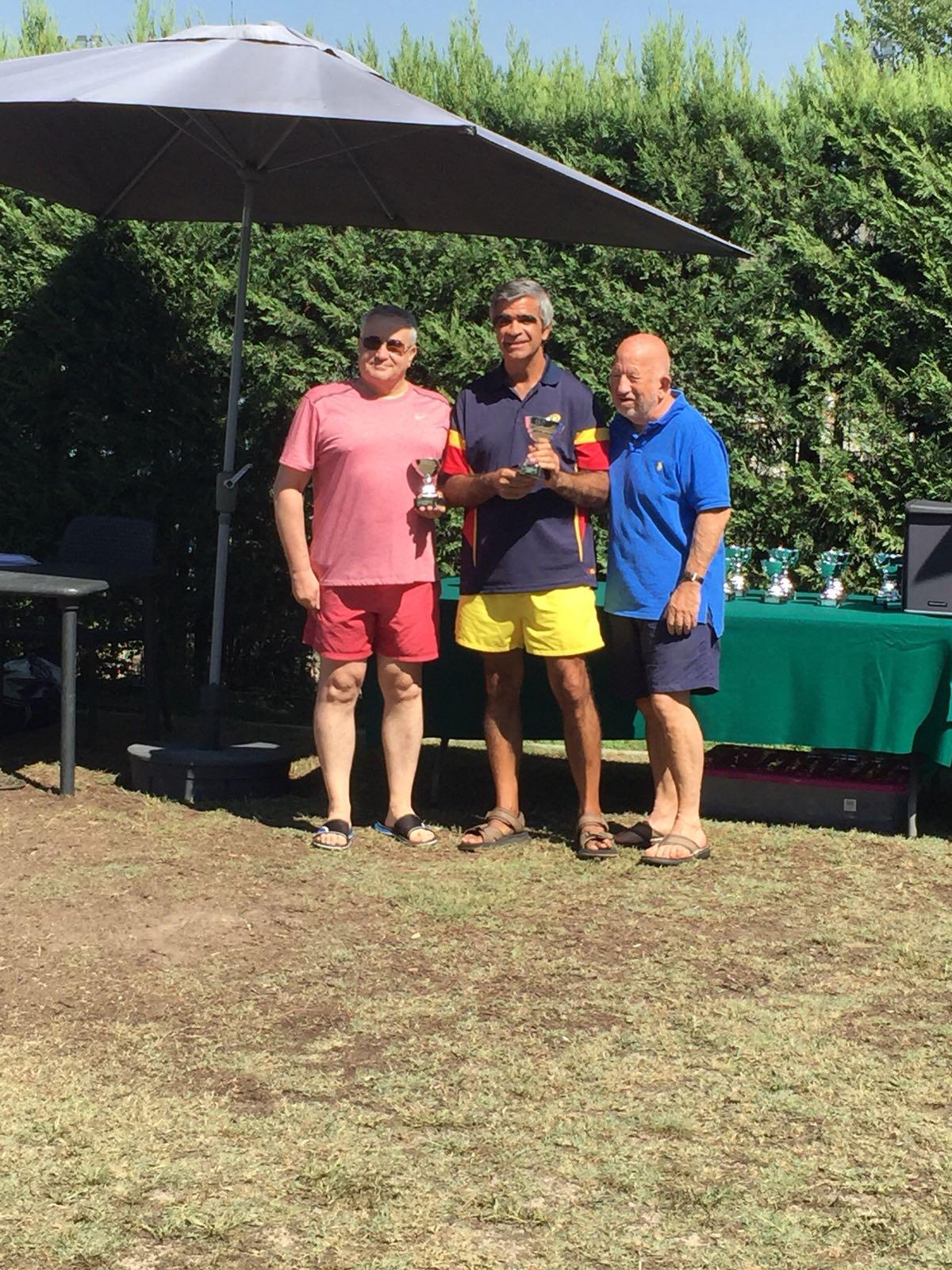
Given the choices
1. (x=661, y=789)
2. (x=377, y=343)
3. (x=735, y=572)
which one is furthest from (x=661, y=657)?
(x=377, y=343)

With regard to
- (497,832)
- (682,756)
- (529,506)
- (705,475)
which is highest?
(705,475)

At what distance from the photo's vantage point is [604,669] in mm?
6168

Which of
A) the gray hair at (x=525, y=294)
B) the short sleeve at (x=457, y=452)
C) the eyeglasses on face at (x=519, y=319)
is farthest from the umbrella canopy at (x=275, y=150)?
the short sleeve at (x=457, y=452)

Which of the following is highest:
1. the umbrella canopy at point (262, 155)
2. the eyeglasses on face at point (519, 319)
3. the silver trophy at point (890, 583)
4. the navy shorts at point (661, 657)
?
the umbrella canopy at point (262, 155)

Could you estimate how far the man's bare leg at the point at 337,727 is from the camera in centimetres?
567

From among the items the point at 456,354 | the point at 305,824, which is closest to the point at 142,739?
the point at 305,824

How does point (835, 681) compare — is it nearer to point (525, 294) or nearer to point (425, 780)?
point (525, 294)

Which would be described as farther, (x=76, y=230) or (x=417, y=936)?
(x=76, y=230)

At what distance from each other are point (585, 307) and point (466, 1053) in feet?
14.1

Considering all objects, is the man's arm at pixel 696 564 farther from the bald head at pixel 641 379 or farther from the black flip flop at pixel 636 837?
the black flip flop at pixel 636 837

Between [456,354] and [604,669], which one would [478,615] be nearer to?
[604,669]

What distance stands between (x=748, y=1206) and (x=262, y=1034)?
137cm

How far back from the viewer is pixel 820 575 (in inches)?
269

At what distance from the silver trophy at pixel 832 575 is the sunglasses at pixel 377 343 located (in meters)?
2.02
